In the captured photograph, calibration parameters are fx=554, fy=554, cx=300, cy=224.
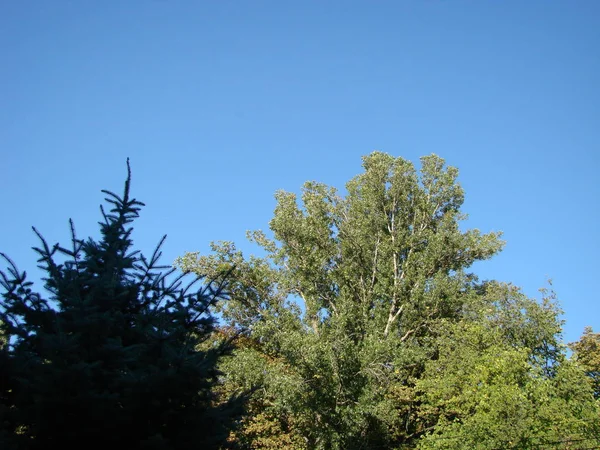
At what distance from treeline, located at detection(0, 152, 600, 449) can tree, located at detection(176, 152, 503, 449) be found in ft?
0.24

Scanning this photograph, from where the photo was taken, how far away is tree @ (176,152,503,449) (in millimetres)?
20125

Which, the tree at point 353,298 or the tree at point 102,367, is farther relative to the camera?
the tree at point 353,298

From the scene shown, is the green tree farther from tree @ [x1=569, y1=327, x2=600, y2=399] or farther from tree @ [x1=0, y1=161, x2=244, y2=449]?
tree @ [x1=0, y1=161, x2=244, y2=449]

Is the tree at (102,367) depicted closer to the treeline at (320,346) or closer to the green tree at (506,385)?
the treeline at (320,346)

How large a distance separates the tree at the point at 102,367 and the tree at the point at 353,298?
13.8 metres

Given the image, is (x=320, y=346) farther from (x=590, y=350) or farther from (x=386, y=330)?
(x=590, y=350)

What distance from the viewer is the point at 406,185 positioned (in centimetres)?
2603

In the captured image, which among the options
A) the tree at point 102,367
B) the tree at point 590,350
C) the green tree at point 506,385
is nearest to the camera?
the tree at point 102,367

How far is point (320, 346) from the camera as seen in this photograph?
64.7ft

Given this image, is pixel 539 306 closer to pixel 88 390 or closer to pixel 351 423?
pixel 351 423

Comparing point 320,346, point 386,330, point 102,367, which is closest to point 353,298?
point 386,330

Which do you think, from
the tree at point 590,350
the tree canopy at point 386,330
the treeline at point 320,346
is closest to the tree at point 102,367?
the treeline at point 320,346

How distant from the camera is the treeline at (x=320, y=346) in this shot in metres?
5.51

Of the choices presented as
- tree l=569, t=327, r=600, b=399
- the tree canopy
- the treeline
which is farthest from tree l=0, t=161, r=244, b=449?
tree l=569, t=327, r=600, b=399
